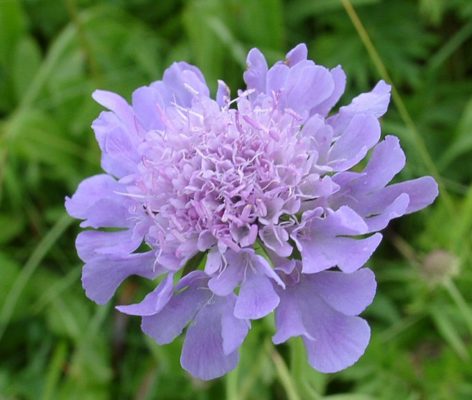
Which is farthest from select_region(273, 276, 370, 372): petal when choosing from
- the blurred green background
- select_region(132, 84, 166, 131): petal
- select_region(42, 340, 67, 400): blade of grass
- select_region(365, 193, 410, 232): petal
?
select_region(42, 340, 67, 400): blade of grass

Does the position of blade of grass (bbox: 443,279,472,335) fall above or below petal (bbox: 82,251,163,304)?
below

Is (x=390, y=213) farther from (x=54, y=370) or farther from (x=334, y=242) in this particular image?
(x=54, y=370)

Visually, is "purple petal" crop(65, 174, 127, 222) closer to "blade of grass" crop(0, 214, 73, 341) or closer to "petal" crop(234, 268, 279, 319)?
"petal" crop(234, 268, 279, 319)

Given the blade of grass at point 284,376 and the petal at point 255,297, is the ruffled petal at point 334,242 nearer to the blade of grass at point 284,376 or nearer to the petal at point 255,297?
the petal at point 255,297

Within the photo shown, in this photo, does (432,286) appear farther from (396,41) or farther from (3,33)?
(3,33)

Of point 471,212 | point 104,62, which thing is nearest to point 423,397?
point 471,212

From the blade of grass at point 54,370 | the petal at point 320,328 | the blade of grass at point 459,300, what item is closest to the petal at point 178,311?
the petal at point 320,328
